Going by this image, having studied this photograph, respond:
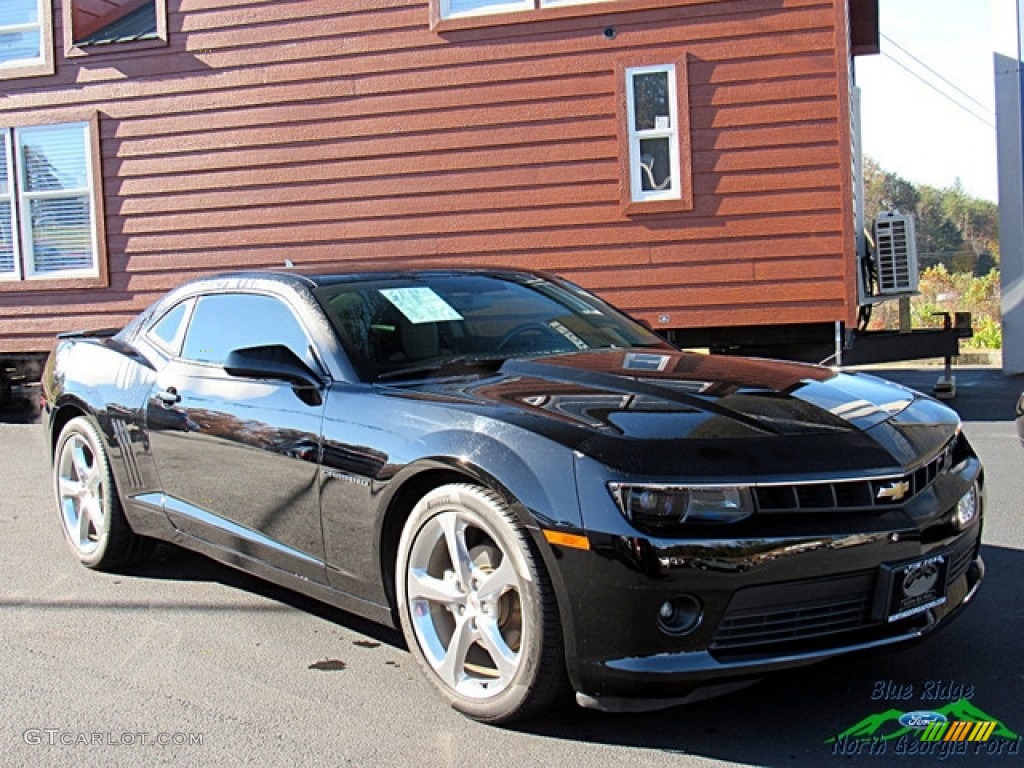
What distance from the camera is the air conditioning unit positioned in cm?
1082

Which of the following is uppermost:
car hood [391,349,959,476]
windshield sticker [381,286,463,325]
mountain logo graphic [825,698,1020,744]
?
windshield sticker [381,286,463,325]

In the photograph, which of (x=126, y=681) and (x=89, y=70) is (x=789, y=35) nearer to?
(x=89, y=70)

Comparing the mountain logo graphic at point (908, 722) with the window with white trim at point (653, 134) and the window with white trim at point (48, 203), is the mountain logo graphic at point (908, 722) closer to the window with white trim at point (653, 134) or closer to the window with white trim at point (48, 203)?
the window with white trim at point (653, 134)

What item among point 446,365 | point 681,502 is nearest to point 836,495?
point 681,502

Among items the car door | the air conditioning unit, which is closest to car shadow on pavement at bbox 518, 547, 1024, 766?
the car door

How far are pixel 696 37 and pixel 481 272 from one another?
21.4ft

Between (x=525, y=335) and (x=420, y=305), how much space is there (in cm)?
43

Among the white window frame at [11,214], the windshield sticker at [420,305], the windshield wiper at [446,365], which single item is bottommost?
the windshield wiper at [446,365]

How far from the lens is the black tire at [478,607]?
3.01m

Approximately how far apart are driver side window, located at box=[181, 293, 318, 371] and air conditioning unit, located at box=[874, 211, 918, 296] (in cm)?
795

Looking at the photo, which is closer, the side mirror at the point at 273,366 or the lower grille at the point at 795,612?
the lower grille at the point at 795,612

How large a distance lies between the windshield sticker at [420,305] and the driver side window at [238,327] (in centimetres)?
38

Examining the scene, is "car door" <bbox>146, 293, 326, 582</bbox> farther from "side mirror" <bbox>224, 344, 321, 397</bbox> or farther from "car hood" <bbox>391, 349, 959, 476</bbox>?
"car hood" <bbox>391, 349, 959, 476</bbox>

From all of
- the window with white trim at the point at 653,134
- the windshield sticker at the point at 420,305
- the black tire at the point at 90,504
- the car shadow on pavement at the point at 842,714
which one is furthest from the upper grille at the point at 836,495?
the window with white trim at the point at 653,134
